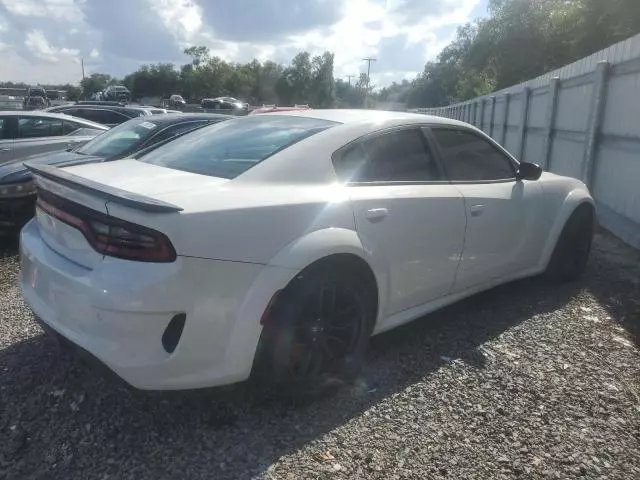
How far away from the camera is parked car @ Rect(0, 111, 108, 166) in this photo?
27.3 feet

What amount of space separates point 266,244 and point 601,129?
6.52 metres

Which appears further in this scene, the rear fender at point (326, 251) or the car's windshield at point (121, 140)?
the car's windshield at point (121, 140)

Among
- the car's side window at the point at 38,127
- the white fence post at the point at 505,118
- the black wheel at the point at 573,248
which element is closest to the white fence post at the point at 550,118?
the white fence post at the point at 505,118

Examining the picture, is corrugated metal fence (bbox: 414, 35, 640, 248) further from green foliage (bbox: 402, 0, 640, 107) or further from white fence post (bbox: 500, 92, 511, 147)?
→ green foliage (bbox: 402, 0, 640, 107)

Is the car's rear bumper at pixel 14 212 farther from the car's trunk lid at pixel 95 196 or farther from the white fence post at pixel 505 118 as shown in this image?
the white fence post at pixel 505 118

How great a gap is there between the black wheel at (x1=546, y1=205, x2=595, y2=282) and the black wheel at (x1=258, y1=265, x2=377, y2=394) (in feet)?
7.71

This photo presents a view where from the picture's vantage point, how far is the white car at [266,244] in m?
2.44

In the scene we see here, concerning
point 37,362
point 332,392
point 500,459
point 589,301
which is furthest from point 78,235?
point 589,301

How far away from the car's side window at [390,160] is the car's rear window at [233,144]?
0.27 meters

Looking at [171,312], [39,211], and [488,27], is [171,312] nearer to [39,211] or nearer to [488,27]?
[39,211]

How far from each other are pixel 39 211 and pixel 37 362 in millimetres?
902

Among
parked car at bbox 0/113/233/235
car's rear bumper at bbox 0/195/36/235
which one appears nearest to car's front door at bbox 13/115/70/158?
parked car at bbox 0/113/233/235

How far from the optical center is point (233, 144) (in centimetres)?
345

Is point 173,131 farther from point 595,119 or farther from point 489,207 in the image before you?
point 595,119
